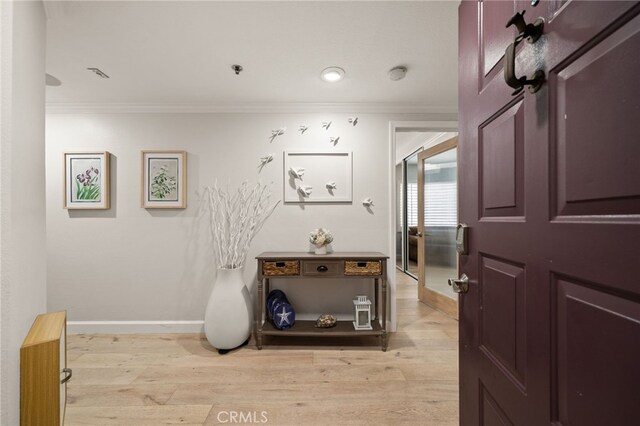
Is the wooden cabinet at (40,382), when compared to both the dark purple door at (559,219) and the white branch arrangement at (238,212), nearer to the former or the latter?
the dark purple door at (559,219)

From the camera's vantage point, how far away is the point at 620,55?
42 centimetres

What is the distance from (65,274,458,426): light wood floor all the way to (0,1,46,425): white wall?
0.85 metres

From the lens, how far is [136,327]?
2625mm

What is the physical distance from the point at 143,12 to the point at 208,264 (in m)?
1.99

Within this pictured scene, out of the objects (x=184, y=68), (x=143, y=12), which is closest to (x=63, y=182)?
(x=184, y=68)

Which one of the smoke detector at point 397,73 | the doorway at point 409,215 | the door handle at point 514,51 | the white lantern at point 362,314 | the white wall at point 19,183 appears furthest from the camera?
the doorway at point 409,215

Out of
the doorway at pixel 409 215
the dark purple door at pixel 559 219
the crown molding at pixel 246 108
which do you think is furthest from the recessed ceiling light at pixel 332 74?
the doorway at pixel 409 215

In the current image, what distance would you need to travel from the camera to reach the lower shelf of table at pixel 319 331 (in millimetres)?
2268

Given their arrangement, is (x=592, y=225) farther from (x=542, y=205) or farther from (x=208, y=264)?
(x=208, y=264)

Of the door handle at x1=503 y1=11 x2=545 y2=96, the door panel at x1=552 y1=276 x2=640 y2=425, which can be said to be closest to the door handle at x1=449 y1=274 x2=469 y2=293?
the door panel at x1=552 y1=276 x2=640 y2=425

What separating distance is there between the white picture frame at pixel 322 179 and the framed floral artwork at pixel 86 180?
1.75 meters

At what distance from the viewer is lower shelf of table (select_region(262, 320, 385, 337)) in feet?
7.44

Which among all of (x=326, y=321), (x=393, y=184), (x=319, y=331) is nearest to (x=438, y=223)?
(x=393, y=184)

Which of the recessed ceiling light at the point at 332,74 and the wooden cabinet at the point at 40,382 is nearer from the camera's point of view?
the wooden cabinet at the point at 40,382
